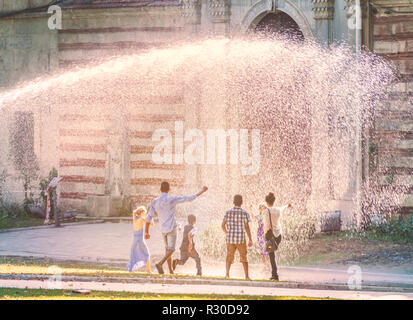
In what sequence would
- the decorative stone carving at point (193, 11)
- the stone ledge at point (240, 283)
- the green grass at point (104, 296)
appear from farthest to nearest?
1. the decorative stone carving at point (193, 11)
2. the stone ledge at point (240, 283)
3. the green grass at point (104, 296)

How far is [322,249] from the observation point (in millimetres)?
20953

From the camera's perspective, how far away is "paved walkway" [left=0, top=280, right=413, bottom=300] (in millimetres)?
15367

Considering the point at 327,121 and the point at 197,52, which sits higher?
the point at 197,52

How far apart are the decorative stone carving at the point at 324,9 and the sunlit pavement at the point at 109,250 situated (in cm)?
653

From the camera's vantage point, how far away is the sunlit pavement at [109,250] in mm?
17922

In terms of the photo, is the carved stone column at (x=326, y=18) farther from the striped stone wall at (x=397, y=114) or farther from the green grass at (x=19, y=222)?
the green grass at (x=19, y=222)

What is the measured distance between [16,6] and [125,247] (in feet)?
35.6

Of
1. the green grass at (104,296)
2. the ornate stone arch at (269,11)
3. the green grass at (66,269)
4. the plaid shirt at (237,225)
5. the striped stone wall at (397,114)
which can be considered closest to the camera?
the green grass at (104,296)

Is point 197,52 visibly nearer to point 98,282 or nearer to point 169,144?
point 169,144

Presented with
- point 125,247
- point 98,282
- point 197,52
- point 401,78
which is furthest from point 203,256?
point 197,52

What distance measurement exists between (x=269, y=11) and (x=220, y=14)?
4.59ft

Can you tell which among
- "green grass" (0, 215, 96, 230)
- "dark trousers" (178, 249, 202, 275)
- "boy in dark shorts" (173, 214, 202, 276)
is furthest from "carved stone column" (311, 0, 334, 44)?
"dark trousers" (178, 249, 202, 275)

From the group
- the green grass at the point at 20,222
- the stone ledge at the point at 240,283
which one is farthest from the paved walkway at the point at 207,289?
the green grass at the point at 20,222

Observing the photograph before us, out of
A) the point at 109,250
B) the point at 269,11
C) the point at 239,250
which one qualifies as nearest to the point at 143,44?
the point at 269,11
